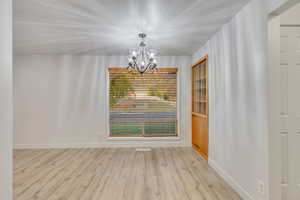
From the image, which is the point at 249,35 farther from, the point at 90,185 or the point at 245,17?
the point at 90,185

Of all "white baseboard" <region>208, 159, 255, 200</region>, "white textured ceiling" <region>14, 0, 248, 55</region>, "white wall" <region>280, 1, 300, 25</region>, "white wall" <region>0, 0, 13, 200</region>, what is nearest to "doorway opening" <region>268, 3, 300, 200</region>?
"white wall" <region>280, 1, 300, 25</region>

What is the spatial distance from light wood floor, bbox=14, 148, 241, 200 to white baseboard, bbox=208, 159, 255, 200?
0.08 m

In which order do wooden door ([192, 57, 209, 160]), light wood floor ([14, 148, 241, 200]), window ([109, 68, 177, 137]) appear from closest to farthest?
light wood floor ([14, 148, 241, 200]), wooden door ([192, 57, 209, 160]), window ([109, 68, 177, 137])

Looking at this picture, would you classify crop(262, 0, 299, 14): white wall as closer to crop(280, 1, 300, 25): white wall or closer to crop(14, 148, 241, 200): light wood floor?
crop(280, 1, 300, 25): white wall

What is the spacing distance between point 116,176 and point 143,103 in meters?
2.46

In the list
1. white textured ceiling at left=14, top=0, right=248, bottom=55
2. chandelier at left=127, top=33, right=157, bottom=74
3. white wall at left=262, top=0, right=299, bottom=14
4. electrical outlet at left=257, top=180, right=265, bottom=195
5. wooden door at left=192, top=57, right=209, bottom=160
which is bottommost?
electrical outlet at left=257, top=180, right=265, bottom=195

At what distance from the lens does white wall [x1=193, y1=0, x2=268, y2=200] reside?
220 cm

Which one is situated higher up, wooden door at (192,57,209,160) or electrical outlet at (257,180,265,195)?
wooden door at (192,57,209,160)

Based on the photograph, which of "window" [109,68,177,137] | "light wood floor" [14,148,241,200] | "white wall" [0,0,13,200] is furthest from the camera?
"window" [109,68,177,137]

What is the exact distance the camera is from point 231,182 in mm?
2900

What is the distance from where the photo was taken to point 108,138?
5.30 m

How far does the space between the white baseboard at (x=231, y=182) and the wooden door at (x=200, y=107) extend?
1.63ft

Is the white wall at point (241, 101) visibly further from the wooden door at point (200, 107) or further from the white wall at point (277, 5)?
the wooden door at point (200, 107)

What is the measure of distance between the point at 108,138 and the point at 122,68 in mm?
1931
